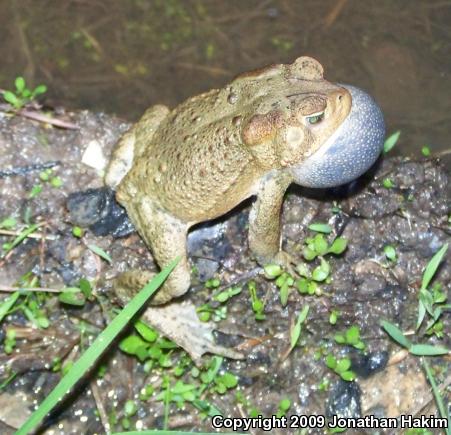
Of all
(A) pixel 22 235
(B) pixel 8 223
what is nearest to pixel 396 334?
(A) pixel 22 235

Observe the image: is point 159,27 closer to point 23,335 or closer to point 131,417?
point 23,335

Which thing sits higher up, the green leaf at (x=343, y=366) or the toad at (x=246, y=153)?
the toad at (x=246, y=153)

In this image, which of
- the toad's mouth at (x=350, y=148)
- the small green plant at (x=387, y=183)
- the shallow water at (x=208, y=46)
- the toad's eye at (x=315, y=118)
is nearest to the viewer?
the toad's eye at (x=315, y=118)

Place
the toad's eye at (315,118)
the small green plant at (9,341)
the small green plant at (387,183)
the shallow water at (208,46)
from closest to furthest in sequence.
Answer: the toad's eye at (315,118) → the small green plant at (9,341) → the small green plant at (387,183) → the shallow water at (208,46)

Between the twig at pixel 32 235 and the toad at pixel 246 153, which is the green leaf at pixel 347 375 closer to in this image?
the toad at pixel 246 153

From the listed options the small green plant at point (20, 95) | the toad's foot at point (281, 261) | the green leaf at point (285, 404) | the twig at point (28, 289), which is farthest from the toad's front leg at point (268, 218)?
the small green plant at point (20, 95)

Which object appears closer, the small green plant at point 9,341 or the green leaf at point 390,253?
the small green plant at point 9,341

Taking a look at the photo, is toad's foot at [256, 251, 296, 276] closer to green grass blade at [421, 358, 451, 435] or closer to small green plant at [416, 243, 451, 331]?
small green plant at [416, 243, 451, 331]

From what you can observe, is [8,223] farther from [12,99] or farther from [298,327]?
[298,327]
